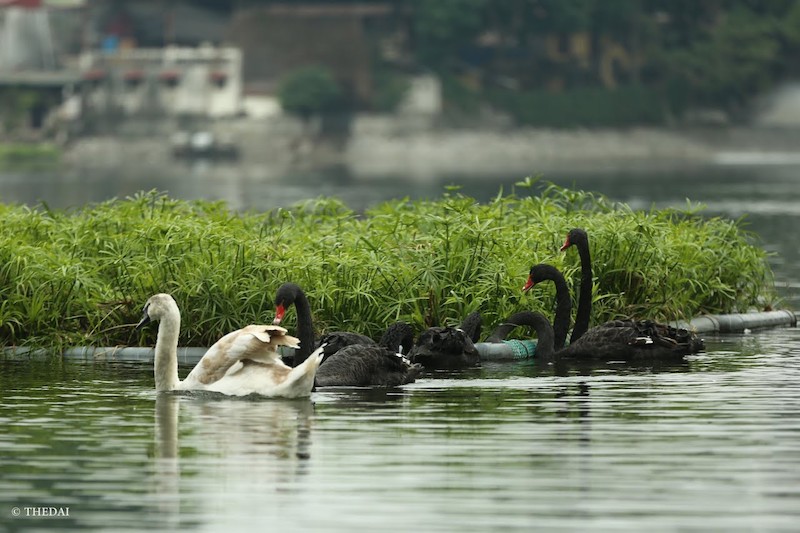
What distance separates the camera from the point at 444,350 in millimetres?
17734

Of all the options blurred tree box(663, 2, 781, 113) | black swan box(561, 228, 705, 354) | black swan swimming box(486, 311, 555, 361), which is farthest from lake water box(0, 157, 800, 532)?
blurred tree box(663, 2, 781, 113)

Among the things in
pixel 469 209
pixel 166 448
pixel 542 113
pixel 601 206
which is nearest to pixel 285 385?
pixel 166 448

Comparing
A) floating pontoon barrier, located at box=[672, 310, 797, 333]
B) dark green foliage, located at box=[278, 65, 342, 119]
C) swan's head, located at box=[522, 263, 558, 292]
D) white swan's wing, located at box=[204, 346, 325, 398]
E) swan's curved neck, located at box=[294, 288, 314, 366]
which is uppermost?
dark green foliage, located at box=[278, 65, 342, 119]

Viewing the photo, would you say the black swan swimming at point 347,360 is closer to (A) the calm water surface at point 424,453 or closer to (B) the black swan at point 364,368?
(B) the black swan at point 364,368

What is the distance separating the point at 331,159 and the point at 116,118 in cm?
1571

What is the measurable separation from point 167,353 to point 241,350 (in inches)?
30.1

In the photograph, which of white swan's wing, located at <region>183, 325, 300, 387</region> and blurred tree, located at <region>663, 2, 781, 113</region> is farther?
blurred tree, located at <region>663, 2, 781, 113</region>

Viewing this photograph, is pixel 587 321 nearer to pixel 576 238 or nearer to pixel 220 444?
pixel 576 238

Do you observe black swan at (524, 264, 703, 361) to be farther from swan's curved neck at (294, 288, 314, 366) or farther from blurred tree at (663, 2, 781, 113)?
blurred tree at (663, 2, 781, 113)

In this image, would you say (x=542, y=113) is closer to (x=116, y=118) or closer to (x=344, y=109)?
(x=344, y=109)

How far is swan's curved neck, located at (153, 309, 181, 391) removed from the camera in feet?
51.9

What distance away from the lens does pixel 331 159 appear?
13850 centimetres

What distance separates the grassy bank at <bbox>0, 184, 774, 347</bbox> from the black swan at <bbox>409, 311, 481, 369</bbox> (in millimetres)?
1178

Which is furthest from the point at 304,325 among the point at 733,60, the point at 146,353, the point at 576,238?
the point at 733,60
